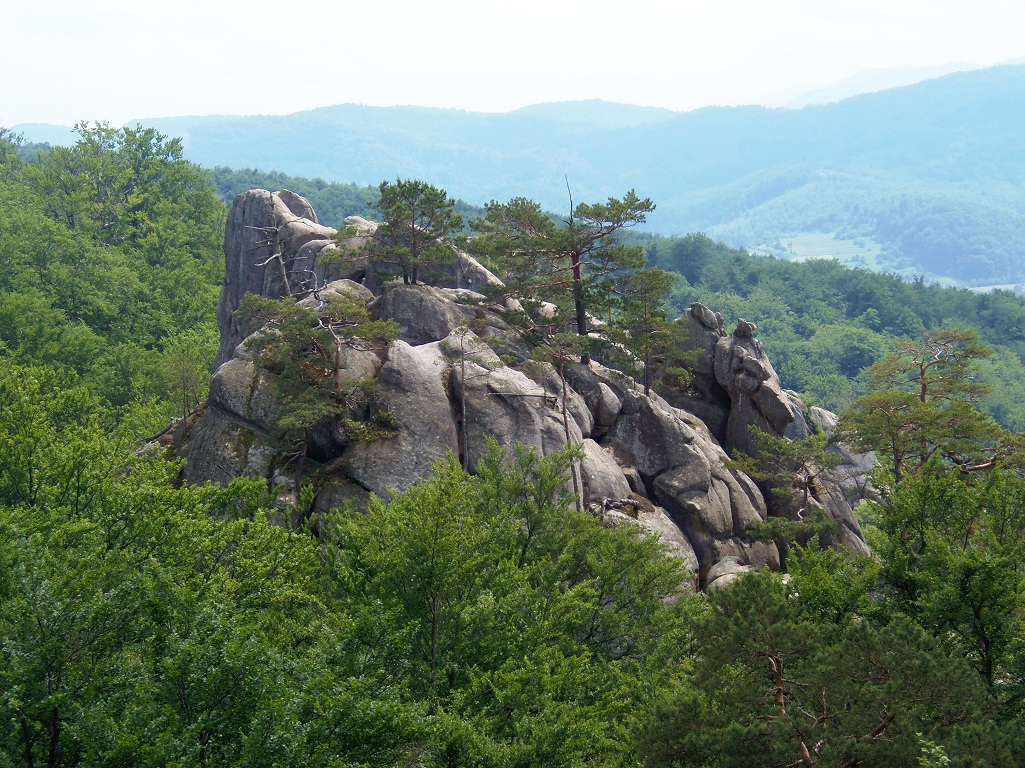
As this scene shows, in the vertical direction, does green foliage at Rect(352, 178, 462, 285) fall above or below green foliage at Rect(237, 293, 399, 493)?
above

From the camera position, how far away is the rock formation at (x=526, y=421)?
2589 cm

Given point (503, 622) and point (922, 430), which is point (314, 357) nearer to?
point (503, 622)

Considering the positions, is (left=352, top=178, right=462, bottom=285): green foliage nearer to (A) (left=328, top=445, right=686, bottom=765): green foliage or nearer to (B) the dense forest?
(B) the dense forest

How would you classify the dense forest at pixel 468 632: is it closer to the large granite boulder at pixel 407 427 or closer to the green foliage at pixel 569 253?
the large granite boulder at pixel 407 427

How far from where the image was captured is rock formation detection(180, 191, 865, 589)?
84.9ft

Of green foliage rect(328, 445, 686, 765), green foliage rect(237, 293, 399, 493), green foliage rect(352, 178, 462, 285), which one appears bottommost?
green foliage rect(328, 445, 686, 765)

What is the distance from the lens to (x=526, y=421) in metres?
28.2

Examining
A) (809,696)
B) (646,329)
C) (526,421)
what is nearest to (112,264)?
(646,329)

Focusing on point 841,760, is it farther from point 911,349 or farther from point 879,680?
point 911,349

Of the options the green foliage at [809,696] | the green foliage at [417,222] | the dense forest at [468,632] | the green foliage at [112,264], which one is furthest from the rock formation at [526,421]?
the green foliage at [112,264]

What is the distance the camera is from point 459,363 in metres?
28.5

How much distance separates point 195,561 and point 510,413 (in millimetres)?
13236

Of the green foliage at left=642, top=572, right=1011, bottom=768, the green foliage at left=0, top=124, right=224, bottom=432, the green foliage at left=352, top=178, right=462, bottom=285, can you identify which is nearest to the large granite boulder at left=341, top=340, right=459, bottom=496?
the green foliage at left=352, top=178, right=462, bottom=285

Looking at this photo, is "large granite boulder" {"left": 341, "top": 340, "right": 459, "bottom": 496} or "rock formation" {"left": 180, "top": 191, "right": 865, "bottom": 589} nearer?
"large granite boulder" {"left": 341, "top": 340, "right": 459, "bottom": 496}
